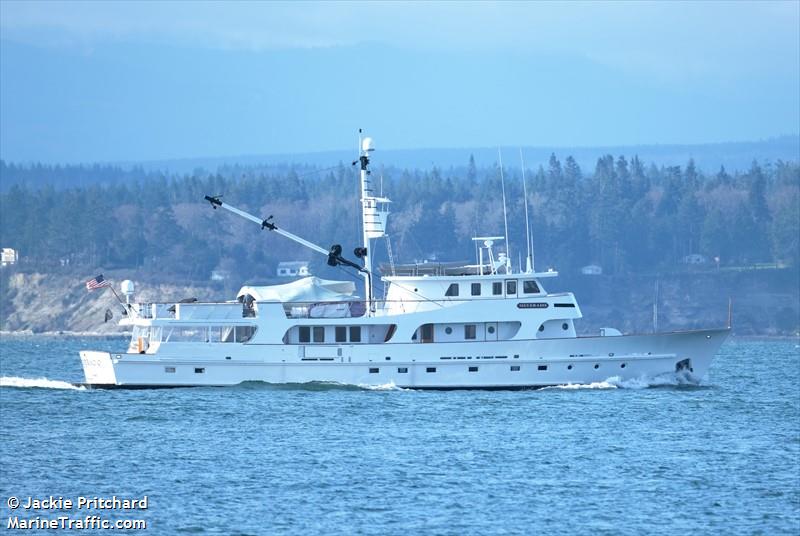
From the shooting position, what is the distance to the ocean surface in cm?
3000

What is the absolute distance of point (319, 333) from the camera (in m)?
48.8

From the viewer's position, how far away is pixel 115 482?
33.2 metres

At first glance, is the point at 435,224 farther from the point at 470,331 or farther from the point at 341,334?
the point at 470,331

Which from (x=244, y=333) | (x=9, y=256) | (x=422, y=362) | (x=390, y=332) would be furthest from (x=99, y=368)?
(x=9, y=256)

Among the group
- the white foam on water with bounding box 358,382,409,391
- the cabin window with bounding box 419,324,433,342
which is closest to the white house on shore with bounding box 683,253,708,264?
the cabin window with bounding box 419,324,433,342

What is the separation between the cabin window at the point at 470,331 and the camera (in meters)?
48.5

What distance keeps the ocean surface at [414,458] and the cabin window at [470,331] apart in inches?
77.5

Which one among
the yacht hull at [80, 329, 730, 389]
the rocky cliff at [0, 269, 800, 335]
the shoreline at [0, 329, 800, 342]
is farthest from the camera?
the rocky cliff at [0, 269, 800, 335]

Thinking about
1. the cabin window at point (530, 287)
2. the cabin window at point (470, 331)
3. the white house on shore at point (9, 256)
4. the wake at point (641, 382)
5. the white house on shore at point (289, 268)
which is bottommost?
the white house on shore at point (289, 268)

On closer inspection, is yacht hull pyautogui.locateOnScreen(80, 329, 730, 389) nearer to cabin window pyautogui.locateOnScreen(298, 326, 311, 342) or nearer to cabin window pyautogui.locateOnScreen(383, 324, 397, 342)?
cabin window pyautogui.locateOnScreen(298, 326, 311, 342)

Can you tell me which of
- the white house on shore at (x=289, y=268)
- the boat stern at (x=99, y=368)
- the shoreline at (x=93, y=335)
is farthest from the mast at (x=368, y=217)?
the white house on shore at (x=289, y=268)

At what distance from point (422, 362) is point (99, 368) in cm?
1028

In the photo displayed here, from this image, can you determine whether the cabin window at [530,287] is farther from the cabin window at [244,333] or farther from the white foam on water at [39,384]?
the white foam on water at [39,384]

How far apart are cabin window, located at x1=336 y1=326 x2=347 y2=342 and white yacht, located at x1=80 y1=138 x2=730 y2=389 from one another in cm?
3
